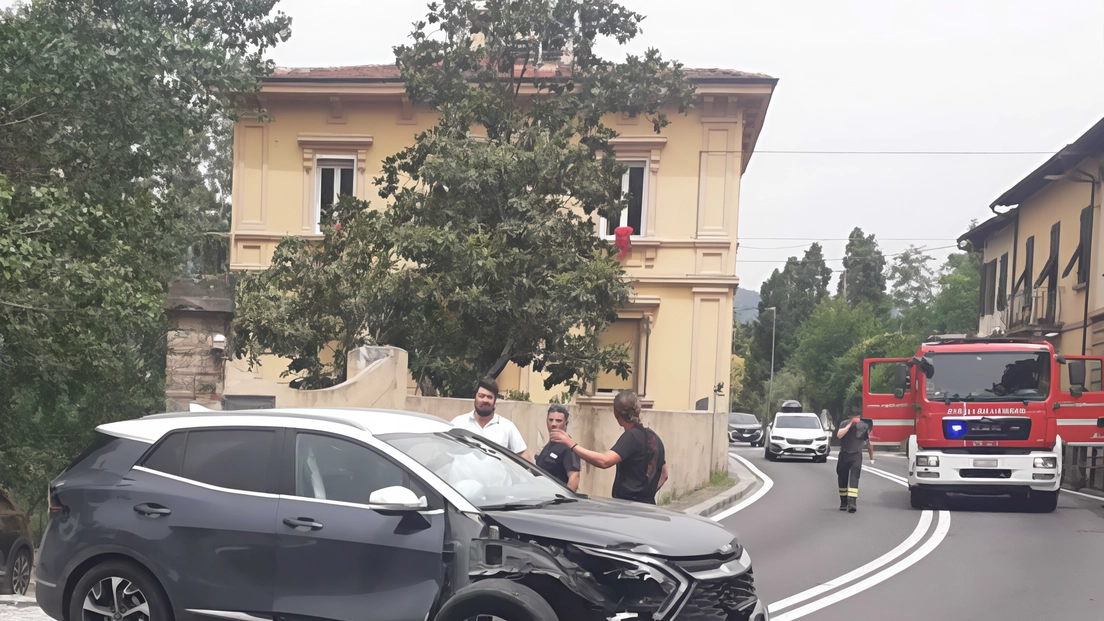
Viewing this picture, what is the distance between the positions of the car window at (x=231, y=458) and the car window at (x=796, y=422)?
1185 inches

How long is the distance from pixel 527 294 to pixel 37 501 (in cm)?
1048

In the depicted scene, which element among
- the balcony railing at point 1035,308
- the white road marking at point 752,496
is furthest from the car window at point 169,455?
the balcony railing at point 1035,308

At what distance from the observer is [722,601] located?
587 cm

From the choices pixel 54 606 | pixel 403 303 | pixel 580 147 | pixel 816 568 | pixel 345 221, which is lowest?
pixel 816 568

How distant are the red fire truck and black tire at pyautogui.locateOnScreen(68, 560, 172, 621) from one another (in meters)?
13.6

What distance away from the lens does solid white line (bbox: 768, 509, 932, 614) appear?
9.90m

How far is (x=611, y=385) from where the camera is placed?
26.4 metres

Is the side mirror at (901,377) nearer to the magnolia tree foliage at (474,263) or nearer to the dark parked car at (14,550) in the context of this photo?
the magnolia tree foliage at (474,263)

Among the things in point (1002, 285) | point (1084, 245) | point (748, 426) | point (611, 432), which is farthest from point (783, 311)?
point (611, 432)

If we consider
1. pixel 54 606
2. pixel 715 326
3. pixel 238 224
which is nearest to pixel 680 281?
pixel 715 326

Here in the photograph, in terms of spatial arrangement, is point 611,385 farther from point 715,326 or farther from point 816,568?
point 816,568

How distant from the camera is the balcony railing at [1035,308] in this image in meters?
32.3

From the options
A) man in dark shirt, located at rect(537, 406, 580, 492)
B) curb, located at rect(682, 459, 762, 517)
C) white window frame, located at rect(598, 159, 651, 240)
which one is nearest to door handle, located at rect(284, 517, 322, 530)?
man in dark shirt, located at rect(537, 406, 580, 492)

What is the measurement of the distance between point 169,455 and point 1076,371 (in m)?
17.9
